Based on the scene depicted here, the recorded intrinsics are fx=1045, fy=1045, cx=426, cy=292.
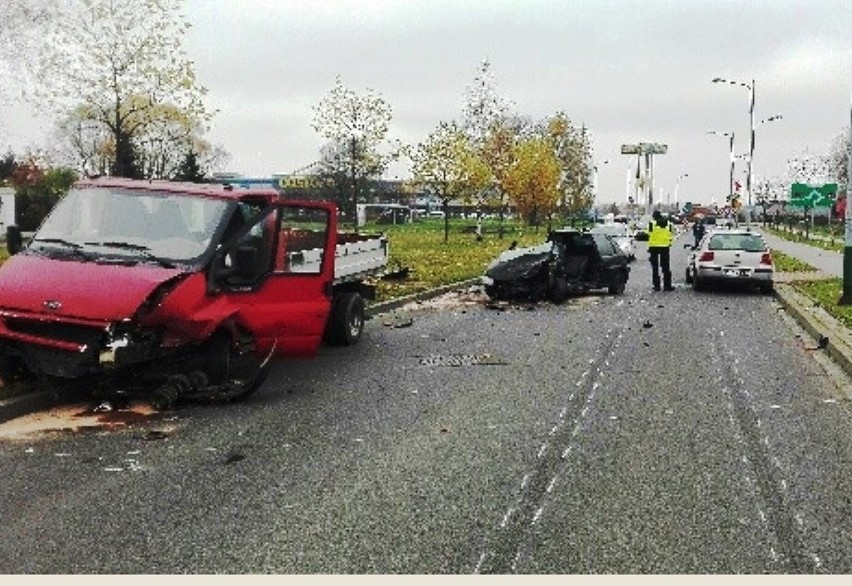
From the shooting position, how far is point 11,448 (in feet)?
25.5

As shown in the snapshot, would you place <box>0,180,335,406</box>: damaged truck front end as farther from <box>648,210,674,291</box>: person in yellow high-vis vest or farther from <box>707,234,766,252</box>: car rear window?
<box>707,234,766,252</box>: car rear window

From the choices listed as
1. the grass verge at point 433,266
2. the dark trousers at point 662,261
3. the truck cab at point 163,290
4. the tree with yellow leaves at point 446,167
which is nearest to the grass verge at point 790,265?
the dark trousers at point 662,261

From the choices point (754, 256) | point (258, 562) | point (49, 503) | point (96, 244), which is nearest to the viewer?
point (258, 562)

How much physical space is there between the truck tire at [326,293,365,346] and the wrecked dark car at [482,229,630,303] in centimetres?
714

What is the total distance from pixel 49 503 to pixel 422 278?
64.7 ft

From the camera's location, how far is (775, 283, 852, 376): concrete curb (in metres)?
12.8

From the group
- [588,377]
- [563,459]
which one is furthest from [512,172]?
[563,459]

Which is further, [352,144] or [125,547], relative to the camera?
[352,144]

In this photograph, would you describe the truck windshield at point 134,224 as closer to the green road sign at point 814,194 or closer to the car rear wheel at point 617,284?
the car rear wheel at point 617,284

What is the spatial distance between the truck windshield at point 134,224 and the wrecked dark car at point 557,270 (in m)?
11.2

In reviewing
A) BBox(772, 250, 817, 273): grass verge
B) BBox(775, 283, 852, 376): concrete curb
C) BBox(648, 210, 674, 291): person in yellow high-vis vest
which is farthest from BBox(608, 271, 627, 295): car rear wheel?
BBox(772, 250, 817, 273): grass verge

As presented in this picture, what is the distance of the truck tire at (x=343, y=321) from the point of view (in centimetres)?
1389

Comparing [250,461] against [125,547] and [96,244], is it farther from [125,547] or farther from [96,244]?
[96,244]

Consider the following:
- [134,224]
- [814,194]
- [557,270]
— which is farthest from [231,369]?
[814,194]
